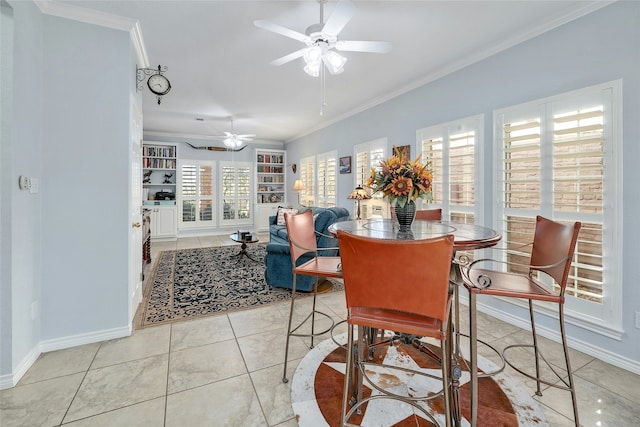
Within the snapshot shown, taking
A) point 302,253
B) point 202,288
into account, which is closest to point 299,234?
point 302,253

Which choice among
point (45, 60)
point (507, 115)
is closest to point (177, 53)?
point (45, 60)

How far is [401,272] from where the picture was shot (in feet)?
3.88

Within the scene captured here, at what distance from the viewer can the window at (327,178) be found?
5707mm

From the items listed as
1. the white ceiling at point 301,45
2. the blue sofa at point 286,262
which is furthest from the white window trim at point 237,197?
the blue sofa at point 286,262

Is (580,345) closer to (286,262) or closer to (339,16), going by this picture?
(286,262)

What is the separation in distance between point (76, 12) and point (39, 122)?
90 centimetres

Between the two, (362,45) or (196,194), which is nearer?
(362,45)

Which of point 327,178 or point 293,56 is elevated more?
point 293,56

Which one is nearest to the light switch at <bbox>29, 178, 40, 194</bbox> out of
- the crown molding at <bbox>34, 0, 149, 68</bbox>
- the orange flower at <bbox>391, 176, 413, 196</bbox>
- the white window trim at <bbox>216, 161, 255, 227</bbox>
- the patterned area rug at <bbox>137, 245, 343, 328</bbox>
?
the crown molding at <bbox>34, 0, 149, 68</bbox>

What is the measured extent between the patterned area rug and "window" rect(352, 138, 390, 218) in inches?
53.1

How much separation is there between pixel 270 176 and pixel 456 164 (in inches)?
235

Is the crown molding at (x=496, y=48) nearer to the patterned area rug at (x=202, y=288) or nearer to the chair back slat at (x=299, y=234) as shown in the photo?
the chair back slat at (x=299, y=234)

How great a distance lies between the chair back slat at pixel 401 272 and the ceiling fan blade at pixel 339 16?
140 centimetres

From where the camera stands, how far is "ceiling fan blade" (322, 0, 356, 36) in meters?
1.69
